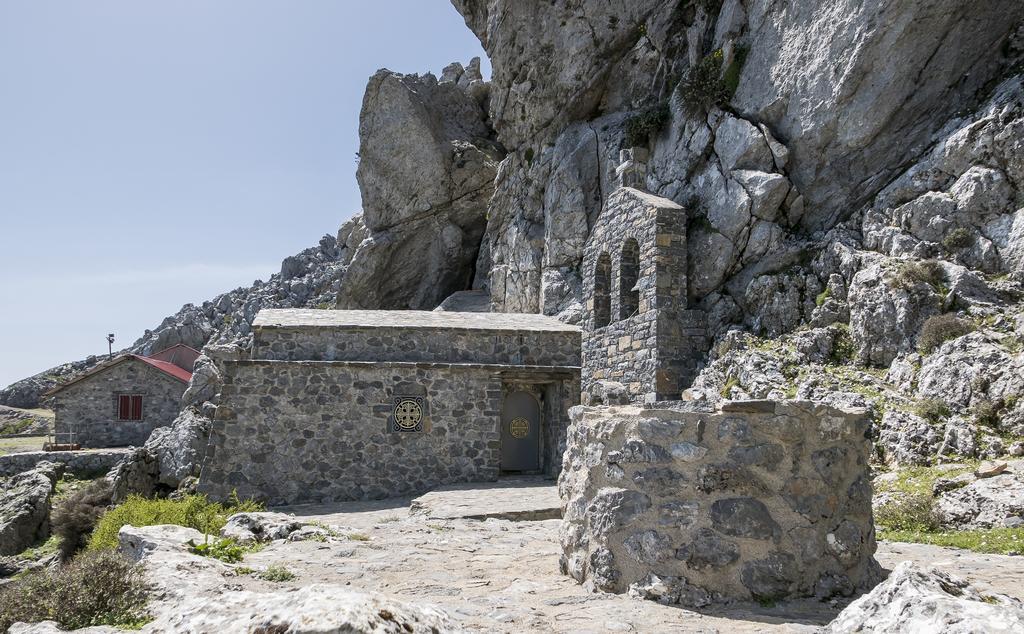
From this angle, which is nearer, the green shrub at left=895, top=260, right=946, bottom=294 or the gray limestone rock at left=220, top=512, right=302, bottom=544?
the gray limestone rock at left=220, top=512, right=302, bottom=544

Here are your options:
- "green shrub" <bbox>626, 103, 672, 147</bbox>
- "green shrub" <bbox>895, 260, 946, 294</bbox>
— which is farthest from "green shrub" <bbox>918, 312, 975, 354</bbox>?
"green shrub" <bbox>626, 103, 672, 147</bbox>

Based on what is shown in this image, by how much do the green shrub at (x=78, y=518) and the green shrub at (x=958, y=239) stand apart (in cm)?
2078

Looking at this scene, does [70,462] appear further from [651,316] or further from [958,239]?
[958,239]

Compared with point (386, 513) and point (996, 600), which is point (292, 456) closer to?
point (386, 513)

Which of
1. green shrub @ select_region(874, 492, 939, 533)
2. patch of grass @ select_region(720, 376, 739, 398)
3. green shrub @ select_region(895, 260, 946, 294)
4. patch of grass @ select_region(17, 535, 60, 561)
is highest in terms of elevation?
green shrub @ select_region(895, 260, 946, 294)

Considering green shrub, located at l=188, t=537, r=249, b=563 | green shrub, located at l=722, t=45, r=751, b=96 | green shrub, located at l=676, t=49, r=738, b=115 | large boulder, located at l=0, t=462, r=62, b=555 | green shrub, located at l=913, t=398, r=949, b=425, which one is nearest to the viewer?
green shrub, located at l=188, t=537, r=249, b=563

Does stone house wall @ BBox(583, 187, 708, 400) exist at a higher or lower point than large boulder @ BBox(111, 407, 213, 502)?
higher

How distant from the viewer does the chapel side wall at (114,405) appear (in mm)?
31984

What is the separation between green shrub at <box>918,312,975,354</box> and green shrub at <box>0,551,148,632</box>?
12.0 meters

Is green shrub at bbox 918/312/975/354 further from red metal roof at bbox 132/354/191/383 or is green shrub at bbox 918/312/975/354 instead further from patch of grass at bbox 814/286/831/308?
red metal roof at bbox 132/354/191/383

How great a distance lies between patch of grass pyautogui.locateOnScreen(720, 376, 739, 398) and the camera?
1434 cm

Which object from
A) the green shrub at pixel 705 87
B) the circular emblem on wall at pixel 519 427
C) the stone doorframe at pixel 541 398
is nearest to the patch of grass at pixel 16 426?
the circular emblem on wall at pixel 519 427

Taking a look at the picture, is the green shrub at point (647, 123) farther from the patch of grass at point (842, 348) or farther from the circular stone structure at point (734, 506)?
the circular stone structure at point (734, 506)

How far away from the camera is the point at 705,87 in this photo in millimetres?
17953
